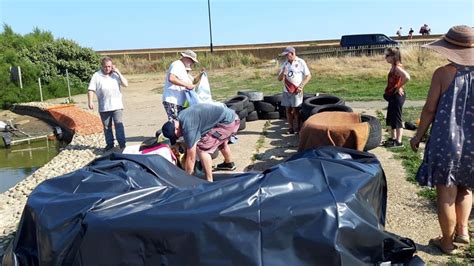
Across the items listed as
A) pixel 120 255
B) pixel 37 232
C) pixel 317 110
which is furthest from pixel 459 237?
pixel 317 110

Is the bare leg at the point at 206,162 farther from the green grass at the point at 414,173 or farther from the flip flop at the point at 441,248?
the flip flop at the point at 441,248

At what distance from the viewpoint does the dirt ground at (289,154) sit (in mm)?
4223

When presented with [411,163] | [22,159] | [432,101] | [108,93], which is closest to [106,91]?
[108,93]

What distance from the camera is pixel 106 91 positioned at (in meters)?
7.62

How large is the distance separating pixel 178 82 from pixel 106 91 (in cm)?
153

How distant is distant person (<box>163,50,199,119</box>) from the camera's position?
269 inches

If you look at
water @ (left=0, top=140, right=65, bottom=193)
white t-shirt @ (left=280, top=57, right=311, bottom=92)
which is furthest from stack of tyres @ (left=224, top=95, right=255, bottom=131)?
water @ (left=0, top=140, right=65, bottom=193)

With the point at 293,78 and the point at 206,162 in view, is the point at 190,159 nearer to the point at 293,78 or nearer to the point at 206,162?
the point at 206,162

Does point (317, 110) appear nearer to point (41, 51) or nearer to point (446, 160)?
point (446, 160)

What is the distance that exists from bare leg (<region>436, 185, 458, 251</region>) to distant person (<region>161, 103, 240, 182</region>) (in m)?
2.56

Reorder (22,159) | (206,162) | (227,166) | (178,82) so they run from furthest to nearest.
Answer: (22,159), (178,82), (227,166), (206,162)

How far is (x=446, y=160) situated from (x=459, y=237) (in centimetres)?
74

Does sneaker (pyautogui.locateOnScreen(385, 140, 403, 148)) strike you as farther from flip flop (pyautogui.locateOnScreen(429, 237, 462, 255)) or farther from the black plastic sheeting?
the black plastic sheeting

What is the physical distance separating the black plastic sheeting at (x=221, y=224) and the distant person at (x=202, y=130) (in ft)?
6.52
